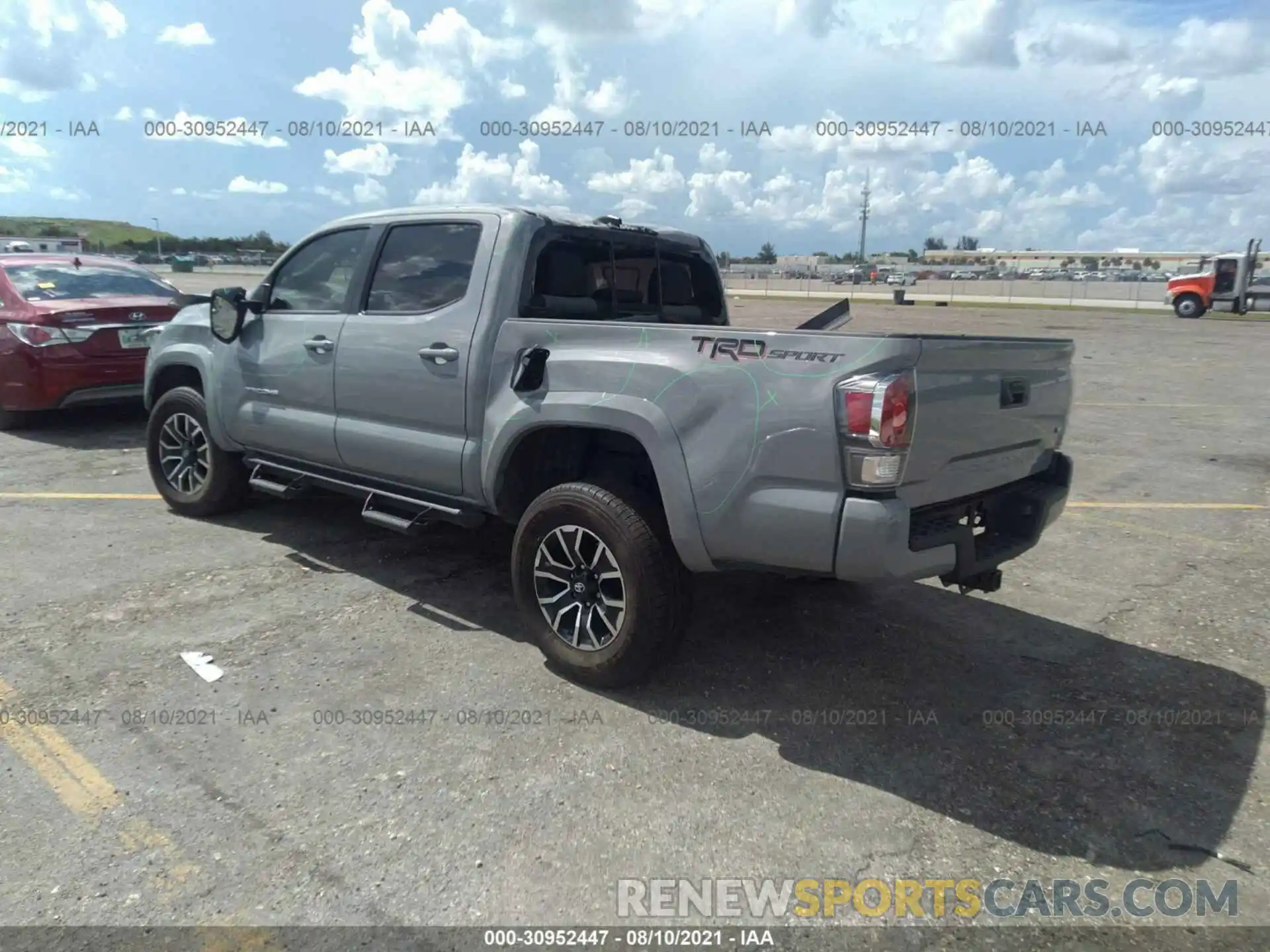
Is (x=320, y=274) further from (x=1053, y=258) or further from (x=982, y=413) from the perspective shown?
(x=1053, y=258)

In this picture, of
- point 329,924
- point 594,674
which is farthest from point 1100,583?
point 329,924

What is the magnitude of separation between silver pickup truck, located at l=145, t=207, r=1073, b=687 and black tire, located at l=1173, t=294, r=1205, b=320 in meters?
35.8

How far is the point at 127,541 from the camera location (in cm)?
543

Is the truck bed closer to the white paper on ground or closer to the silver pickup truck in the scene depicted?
the silver pickup truck

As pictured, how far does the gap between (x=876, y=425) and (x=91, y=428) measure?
28.4ft

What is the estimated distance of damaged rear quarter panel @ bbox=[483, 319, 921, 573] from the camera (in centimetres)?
302

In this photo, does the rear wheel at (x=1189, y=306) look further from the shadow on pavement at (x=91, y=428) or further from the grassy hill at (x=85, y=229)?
the grassy hill at (x=85, y=229)

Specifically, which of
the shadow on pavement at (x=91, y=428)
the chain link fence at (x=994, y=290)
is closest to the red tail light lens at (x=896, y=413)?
the shadow on pavement at (x=91, y=428)

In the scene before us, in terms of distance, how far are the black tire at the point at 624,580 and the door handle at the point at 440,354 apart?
831 millimetres

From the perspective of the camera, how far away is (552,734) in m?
3.40

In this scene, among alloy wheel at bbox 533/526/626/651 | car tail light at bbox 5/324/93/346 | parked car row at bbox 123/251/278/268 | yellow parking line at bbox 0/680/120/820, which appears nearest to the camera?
yellow parking line at bbox 0/680/120/820

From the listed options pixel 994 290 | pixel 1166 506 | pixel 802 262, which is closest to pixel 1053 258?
pixel 802 262

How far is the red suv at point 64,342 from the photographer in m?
7.93

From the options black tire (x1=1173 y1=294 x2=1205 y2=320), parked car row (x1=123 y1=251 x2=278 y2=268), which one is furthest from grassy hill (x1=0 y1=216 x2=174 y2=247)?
black tire (x1=1173 y1=294 x2=1205 y2=320)
